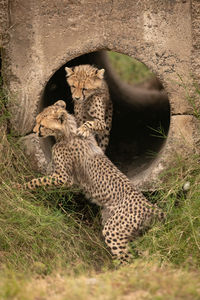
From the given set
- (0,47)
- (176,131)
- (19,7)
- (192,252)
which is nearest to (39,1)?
(19,7)

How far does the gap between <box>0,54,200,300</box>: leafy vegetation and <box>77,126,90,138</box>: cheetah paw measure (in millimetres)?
588

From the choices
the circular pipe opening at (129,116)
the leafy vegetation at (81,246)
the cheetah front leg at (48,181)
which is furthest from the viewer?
the circular pipe opening at (129,116)

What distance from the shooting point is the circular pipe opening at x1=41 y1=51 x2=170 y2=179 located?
6465 mm

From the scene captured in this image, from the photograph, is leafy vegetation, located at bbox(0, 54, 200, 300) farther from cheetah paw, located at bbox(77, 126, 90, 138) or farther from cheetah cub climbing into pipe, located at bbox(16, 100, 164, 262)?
cheetah paw, located at bbox(77, 126, 90, 138)

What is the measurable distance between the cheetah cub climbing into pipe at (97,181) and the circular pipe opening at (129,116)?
743mm

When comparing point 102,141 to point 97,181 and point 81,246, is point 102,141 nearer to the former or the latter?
point 97,181

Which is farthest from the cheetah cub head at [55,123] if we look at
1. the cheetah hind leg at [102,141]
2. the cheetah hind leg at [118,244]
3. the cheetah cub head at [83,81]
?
the cheetah hind leg at [118,244]

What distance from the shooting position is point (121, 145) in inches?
274

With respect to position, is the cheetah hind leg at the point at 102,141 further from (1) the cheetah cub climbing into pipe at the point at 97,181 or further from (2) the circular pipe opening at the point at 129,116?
(1) the cheetah cub climbing into pipe at the point at 97,181

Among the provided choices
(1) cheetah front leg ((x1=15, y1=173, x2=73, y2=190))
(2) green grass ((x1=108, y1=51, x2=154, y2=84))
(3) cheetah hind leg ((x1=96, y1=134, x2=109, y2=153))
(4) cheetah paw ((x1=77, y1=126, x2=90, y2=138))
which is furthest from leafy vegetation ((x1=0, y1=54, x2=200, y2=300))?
(2) green grass ((x1=108, y1=51, x2=154, y2=84))

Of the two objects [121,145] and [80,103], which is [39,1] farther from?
[121,145]

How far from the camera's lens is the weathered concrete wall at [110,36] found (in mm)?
5048

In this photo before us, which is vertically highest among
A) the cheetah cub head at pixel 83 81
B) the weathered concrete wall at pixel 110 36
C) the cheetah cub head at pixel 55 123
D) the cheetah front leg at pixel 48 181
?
the weathered concrete wall at pixel 110 36

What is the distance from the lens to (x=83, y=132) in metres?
5.23
